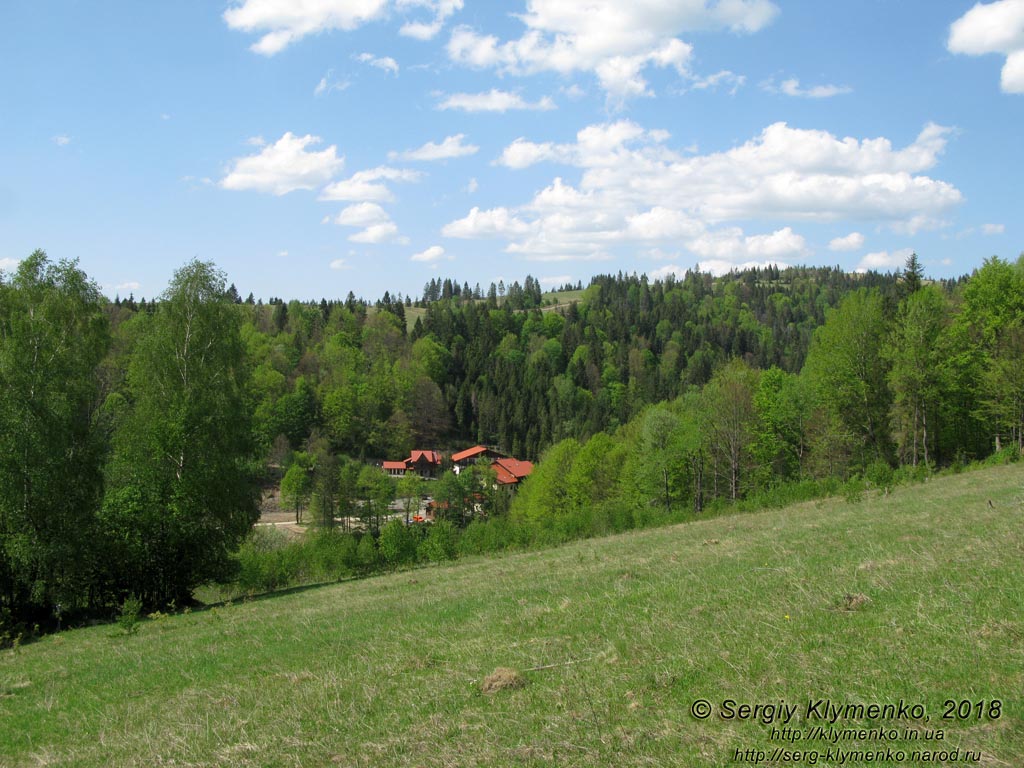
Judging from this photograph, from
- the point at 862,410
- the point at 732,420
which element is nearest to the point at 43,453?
the point at 732,420

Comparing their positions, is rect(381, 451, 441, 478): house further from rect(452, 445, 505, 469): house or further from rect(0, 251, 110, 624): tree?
rect(0, 251, 110, 624): tree

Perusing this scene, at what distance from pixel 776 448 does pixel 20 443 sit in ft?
154

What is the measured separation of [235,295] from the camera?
29906 millimetres

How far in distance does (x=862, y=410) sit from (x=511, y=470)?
260 feet

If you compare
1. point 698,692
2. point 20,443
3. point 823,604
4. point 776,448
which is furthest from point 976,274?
point 20,443

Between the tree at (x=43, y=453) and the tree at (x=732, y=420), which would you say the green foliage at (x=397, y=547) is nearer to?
the tree at (x=43, y=453)

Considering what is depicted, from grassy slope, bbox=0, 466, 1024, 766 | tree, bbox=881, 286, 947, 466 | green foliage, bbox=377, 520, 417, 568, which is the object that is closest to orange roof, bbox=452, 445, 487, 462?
green foliage, bbox=377, 520, 417, 568

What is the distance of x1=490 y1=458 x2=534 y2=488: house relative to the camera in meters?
113

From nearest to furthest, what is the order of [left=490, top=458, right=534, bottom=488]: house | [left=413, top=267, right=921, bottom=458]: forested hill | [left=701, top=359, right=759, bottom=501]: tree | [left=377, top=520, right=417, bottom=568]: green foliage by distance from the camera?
[left=377, top=520, right=417, bottom=568]: green foliage < [left=701, top=359, right=759, bottom=501]: tree < [left=490, top=458, right=534, bottom=488]: house < [left=413, top=267, right=921, bottom=458]: forested hill

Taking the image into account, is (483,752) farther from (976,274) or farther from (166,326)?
(976,274)

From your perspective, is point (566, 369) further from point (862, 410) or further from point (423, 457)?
point (862, 410)

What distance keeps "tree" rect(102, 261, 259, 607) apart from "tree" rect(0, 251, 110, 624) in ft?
3.67

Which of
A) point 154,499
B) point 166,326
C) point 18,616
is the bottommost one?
point 18,616

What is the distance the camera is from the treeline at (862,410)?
3847cm
